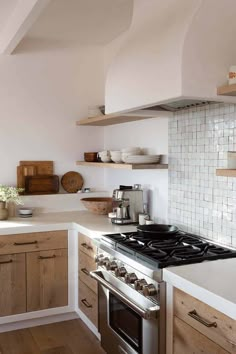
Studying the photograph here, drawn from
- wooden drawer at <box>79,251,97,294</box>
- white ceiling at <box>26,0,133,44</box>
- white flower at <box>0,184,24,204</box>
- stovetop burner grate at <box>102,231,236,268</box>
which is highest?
white ceiling at <box>26,0,133,44</box>

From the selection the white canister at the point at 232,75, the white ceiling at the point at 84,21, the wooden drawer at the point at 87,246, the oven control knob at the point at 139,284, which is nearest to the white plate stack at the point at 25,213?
the wooden drawer at the point at 87,246

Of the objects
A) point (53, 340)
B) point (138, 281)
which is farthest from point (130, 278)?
point (53, 340)

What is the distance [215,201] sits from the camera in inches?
99.3

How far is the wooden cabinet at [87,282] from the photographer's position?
2.89m

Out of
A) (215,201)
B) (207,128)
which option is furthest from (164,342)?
(207,128)

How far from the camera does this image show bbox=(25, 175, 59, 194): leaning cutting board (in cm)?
372

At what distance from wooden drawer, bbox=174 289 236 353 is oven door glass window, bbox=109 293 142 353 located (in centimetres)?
40

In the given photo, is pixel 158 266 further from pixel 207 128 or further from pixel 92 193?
pixel 92 193

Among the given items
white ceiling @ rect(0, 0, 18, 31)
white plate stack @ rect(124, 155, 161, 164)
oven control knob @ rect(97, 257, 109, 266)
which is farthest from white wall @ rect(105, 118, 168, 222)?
white ceiling @ rect(0, 0, 18, 31)

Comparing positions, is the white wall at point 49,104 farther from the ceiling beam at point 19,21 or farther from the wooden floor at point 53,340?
the wooden floor at point 53,340

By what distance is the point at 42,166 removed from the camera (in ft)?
12.5

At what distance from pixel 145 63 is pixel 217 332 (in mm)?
1430

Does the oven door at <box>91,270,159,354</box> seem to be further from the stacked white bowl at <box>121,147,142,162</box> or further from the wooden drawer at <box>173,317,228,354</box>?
the stacked white bowl at <box>121,147,142,162</box>

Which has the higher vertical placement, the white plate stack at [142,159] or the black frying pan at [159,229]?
the white plate stack at [142,159]
